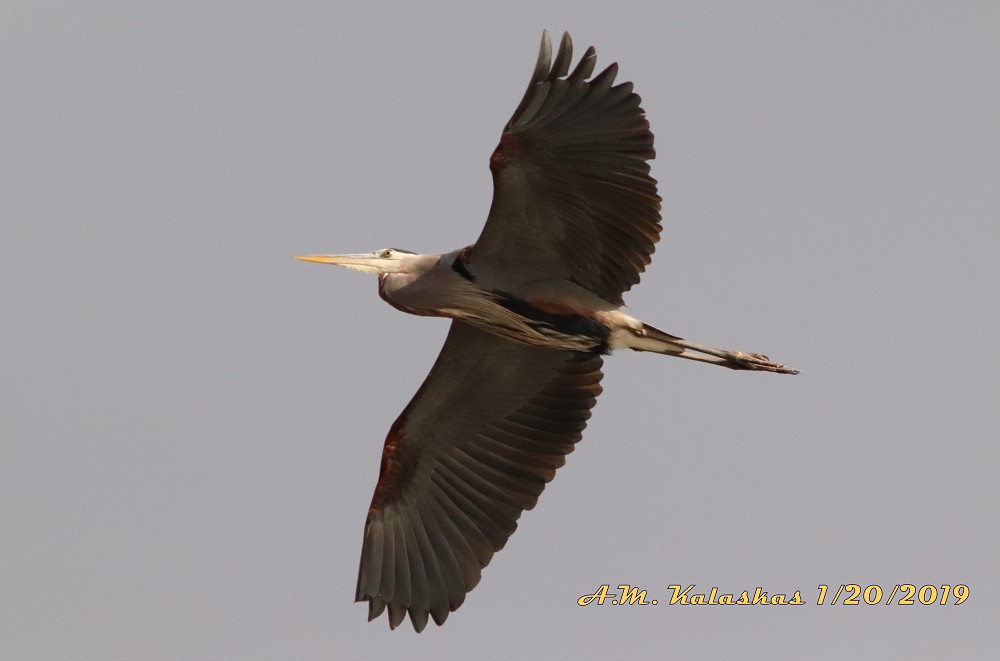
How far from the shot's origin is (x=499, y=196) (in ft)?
33.2

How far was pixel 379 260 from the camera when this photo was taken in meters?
11.0

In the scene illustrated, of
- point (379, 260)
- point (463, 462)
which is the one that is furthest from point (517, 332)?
point (463, 462)

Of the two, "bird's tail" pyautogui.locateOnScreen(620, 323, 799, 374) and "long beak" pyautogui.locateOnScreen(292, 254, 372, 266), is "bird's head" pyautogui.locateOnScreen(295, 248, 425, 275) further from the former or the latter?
"bird's tail" pyautogui.locateOnScreen(620, 323, 799, 374)

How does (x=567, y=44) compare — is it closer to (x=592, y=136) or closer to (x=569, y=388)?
(x=592, y=136)

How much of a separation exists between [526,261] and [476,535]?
209cm

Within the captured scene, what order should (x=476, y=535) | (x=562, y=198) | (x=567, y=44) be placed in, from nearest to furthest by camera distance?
(x=567, y=44), (x=562, y=198), (x=476, y=535)

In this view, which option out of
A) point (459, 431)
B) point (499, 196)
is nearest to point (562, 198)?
point (499, 196)

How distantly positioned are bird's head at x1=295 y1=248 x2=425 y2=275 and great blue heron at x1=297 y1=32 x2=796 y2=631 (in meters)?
0.01

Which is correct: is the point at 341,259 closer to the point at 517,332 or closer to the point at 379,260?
the point at 379,260

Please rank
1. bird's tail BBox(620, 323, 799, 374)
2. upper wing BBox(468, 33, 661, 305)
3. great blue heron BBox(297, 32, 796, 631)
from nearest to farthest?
1. upper wing BBox(468, 33, 661, 305)
2. great blue heron BBox(297, 32, 796, 631)
3. bird's tail BBox(620, 323, 799, 374)

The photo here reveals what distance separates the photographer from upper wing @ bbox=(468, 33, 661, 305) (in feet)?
31.7

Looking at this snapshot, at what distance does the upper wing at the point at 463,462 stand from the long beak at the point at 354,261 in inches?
31.9

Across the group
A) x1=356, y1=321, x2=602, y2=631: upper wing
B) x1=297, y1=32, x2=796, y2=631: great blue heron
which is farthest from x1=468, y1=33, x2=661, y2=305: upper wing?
x1=356, y1=321, x2=602, y2=631: upper wing

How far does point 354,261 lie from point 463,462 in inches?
67.9
